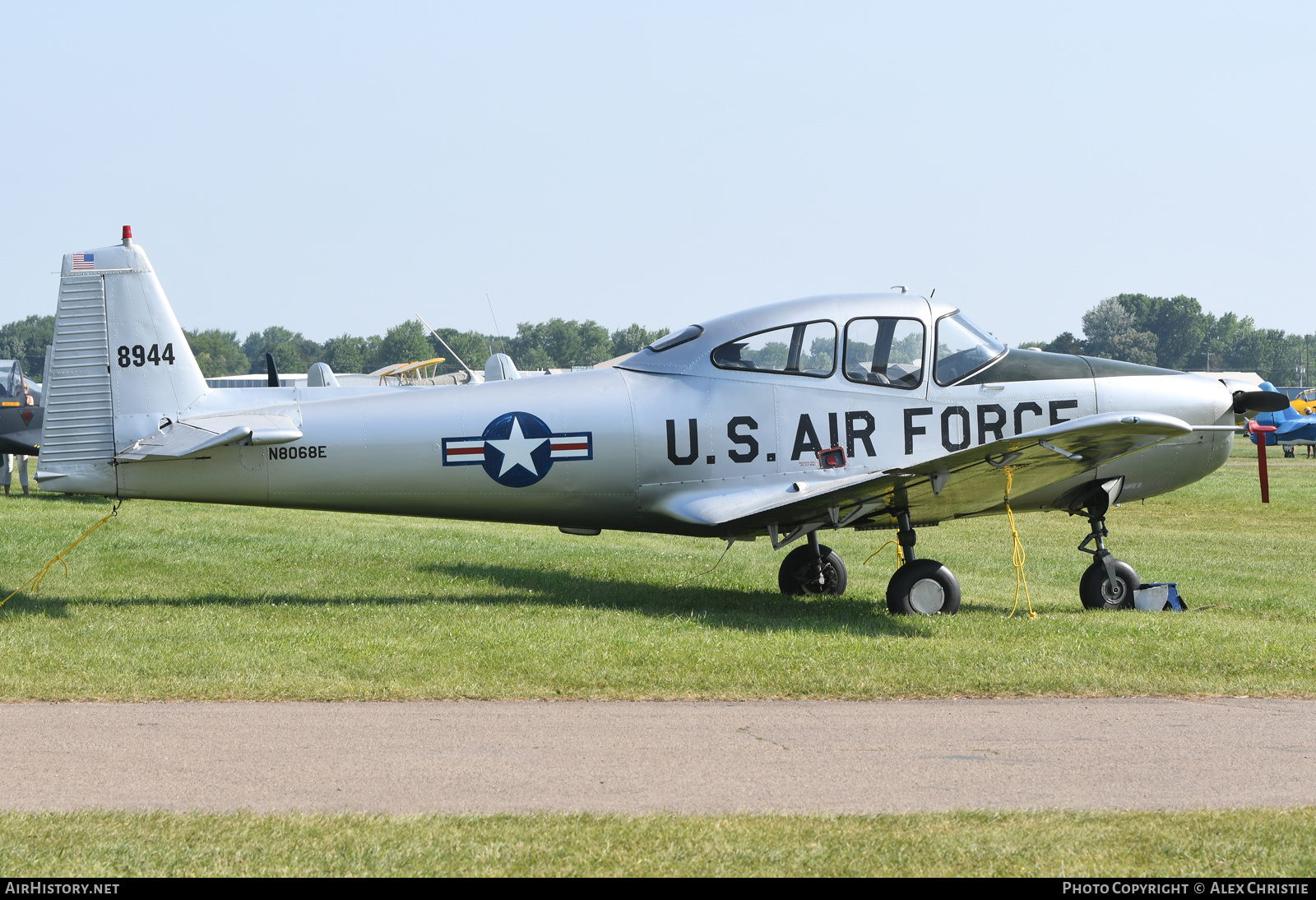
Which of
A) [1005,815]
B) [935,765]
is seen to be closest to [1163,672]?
Answer: [935,765]

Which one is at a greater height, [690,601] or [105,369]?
[105,369]

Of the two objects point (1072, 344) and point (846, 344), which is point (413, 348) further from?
point (846, 344)

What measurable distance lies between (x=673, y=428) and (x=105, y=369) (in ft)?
16.0

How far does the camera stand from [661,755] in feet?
20.1

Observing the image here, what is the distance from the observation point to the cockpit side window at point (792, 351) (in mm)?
10539

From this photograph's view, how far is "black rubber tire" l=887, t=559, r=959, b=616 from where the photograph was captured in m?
10.1

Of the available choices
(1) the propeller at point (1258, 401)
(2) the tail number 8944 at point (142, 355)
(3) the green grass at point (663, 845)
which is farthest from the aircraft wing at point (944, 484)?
(2) the tail number 8944 at point (142, 355)

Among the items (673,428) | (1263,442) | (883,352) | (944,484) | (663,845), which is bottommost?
(663,845)

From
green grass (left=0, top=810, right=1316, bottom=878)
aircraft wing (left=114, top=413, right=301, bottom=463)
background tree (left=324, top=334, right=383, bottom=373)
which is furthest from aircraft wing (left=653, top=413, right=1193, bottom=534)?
background tree (left=324, top=334, right=383, bottom=373)

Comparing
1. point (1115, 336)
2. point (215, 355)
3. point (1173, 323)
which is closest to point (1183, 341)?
point (1173, 323)

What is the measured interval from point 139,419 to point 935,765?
736 cm

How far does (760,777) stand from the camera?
5719 millimetres

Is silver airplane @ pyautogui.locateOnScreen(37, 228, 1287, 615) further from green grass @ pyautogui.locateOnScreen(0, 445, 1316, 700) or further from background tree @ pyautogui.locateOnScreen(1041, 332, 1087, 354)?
background tree @ pyautogui.locateOnScreen(1041, 332, 1087, 354)

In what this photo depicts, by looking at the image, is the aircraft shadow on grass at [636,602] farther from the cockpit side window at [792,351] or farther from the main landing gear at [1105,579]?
the cockpit side window at [792,351]
